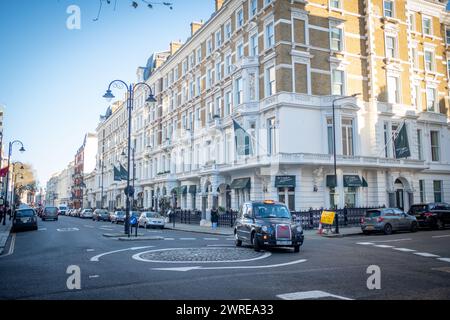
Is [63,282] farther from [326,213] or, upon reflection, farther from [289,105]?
[289,105]

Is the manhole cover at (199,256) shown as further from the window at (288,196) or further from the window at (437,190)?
the window at (437,190)

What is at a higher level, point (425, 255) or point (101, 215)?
point (425, 255)

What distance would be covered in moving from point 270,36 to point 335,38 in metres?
6.00

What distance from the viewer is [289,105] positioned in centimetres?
3006

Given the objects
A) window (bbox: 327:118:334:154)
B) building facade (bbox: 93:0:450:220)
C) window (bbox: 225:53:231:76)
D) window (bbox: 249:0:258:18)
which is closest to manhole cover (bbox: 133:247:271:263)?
building facade (bbox: 93:0:450:220)

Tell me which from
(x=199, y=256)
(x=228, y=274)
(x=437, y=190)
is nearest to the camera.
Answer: (x=228, y=274)

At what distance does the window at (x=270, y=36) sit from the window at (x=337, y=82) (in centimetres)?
584

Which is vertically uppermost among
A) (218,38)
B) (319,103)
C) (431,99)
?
(218,38)

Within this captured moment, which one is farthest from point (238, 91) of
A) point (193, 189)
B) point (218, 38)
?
point (193, 189)

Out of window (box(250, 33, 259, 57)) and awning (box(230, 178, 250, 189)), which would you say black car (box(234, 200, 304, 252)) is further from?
window (box(250, 33, 259, 57))

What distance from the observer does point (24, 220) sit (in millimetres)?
28438

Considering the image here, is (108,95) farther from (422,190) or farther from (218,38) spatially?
(422,190)

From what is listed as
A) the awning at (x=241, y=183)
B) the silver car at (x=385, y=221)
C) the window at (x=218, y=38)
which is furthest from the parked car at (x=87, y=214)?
the silver car at (x=385, y=221)

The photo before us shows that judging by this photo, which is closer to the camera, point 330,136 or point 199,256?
point 199,256
